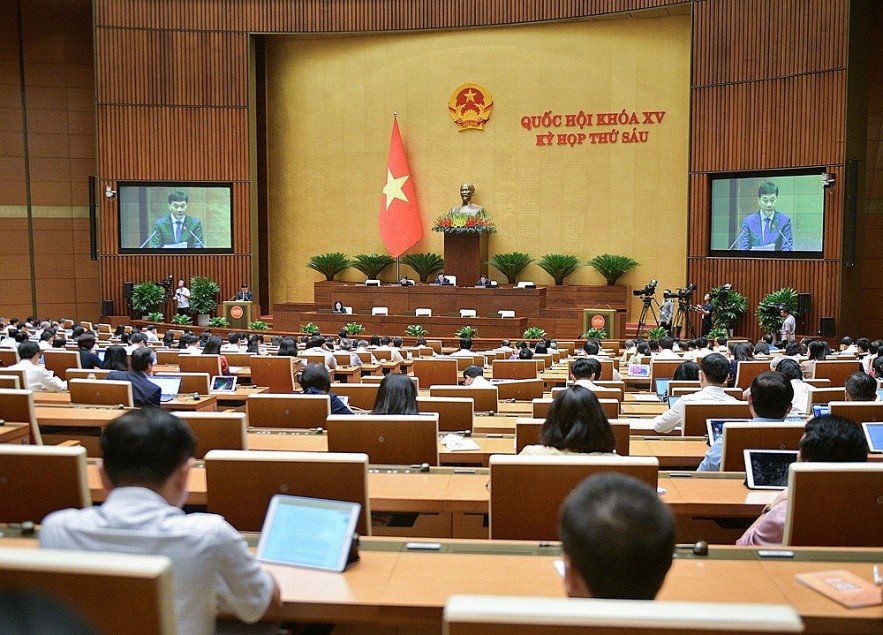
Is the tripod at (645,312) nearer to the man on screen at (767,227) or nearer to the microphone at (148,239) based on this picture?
the man on screen at (767,227)

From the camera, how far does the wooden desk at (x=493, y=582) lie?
2124mm

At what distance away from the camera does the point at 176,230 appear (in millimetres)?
19547

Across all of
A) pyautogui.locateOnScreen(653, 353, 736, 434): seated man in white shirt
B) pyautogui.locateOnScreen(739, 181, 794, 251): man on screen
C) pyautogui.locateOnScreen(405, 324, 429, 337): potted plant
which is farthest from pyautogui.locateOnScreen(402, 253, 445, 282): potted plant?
pyautogui.locateOnScreen(653, 353, 736, 434): seated man in white shirt

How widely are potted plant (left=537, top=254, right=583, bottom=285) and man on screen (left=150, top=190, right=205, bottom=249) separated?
743 centimetres

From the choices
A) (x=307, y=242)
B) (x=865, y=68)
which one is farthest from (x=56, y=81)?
(x=865, y=68)

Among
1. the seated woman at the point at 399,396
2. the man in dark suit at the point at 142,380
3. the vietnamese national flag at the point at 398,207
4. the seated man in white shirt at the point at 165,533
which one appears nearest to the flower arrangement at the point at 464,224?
the vietnamese national flag at the point at 398,207

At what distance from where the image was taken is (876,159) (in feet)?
53.1

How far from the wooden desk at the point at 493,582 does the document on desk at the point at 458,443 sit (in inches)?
70.5

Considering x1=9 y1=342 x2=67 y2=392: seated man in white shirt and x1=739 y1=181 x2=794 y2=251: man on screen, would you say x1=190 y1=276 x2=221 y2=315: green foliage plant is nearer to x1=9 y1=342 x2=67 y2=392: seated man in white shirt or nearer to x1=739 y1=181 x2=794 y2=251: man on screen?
x1=739 y1=181 x2=794 y2=251: man on screen

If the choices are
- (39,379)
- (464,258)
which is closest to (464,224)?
(464,258)

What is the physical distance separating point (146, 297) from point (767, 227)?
1226cm

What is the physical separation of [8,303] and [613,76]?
1362 centimetres

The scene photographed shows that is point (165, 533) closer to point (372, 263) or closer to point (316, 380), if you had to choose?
point (316, 380)

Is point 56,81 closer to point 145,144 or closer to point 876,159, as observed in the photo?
point 145,144
